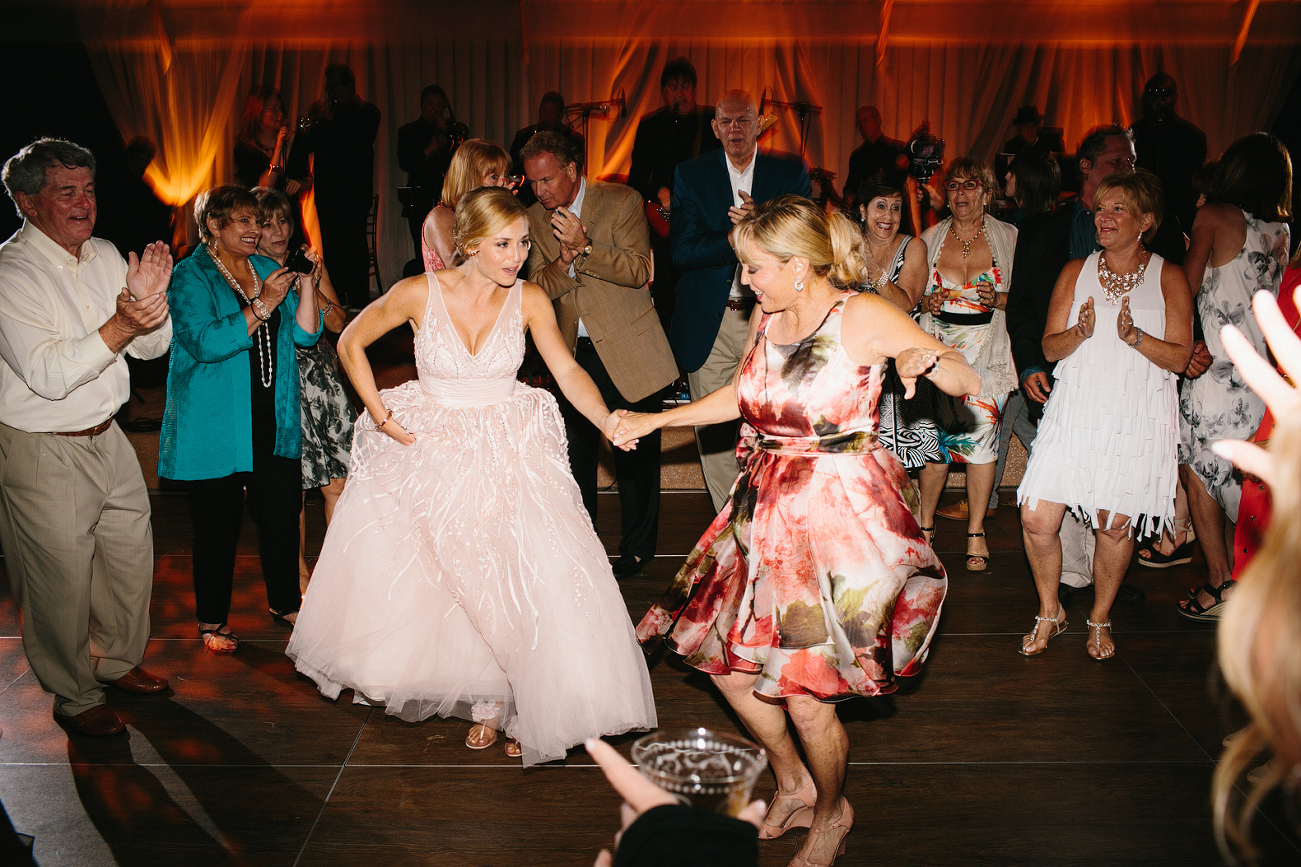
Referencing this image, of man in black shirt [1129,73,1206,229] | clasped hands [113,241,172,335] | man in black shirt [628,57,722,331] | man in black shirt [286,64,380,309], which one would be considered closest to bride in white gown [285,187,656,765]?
clasped hands [113,241,172,335]

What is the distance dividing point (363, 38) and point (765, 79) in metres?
3.88

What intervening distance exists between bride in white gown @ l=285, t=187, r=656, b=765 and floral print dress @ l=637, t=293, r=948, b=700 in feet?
1.38

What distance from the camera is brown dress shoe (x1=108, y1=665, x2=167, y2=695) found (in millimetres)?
3287

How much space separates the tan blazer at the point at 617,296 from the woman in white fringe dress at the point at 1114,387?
150cm

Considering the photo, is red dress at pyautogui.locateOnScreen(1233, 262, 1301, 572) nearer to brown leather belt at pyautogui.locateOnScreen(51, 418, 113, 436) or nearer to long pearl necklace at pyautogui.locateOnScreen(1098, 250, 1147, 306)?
long pearl necklace at pyautogui.locateOnScreen(1098, 250, 1147, 306)

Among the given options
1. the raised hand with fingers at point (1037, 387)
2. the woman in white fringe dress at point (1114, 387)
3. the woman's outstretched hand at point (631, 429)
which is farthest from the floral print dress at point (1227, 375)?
the woman's outstretched hand at point (631, 429)

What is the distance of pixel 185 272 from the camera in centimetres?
338

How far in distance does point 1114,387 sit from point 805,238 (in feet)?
5.02

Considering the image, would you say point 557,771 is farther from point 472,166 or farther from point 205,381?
point 472,166

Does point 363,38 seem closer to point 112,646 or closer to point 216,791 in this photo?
point 112,646

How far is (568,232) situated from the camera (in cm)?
378

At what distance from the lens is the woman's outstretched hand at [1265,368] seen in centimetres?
103

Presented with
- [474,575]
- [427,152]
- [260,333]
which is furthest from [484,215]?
[427,152]

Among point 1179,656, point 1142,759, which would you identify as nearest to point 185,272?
point 1142,759
